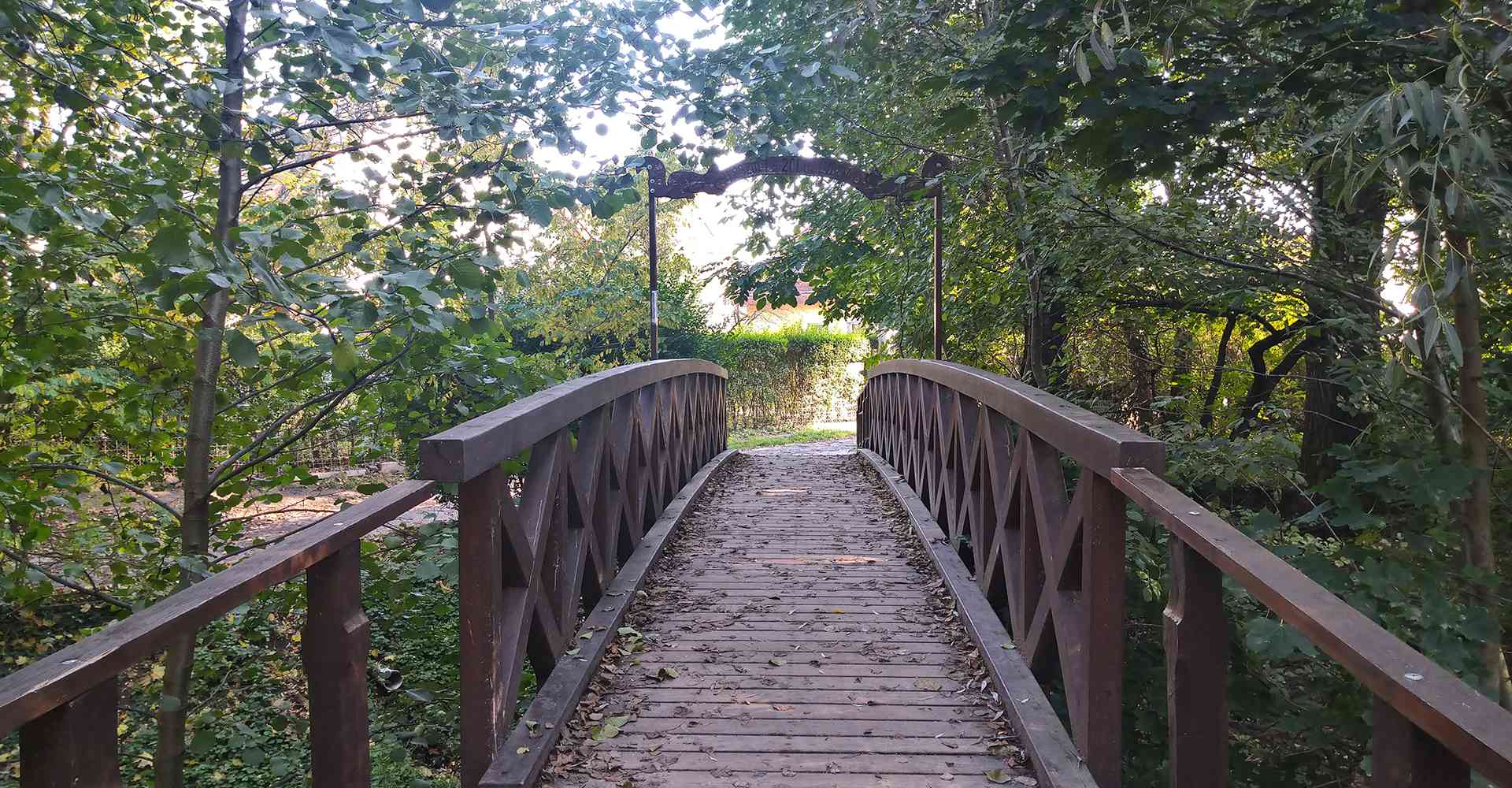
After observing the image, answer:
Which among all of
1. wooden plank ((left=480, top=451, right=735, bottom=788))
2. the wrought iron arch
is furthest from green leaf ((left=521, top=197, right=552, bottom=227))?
the wrought iron arch

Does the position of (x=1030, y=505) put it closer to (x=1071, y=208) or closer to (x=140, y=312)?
Result: (x=1071, y=208)

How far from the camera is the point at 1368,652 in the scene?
130cm

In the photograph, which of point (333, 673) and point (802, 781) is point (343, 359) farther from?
point (802, 781)

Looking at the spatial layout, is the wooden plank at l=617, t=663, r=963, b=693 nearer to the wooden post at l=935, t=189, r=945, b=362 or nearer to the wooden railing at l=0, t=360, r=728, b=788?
the wooden railing at l=0, t=360, r=728, b=788

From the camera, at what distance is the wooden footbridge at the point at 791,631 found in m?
1.29

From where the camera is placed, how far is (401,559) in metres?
3.38

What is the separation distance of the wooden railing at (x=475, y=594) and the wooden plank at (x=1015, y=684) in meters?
1.39

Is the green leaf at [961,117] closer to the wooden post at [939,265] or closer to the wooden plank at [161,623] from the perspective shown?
the wooden plank at [161,623]

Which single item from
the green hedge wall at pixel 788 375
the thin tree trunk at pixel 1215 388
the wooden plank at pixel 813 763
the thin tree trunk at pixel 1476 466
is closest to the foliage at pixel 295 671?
the wooden plank at pixel 813 763

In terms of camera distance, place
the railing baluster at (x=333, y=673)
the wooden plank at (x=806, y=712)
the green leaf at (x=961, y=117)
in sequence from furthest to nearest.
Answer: the green leaf at (x=961, y=117)
the wooden plank at (x=806, y=712)
the railing baluster at (x=333, y=673)

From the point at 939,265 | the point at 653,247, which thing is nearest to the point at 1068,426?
the point at 939,265

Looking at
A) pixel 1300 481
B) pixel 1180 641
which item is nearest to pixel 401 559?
pixel 1180 641

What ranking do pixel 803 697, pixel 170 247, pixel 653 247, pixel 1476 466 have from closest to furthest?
pixel 170 247 < pixel 1476 466 < pixel 803 697 < pixel 653 247

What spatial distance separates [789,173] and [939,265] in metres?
1.78
